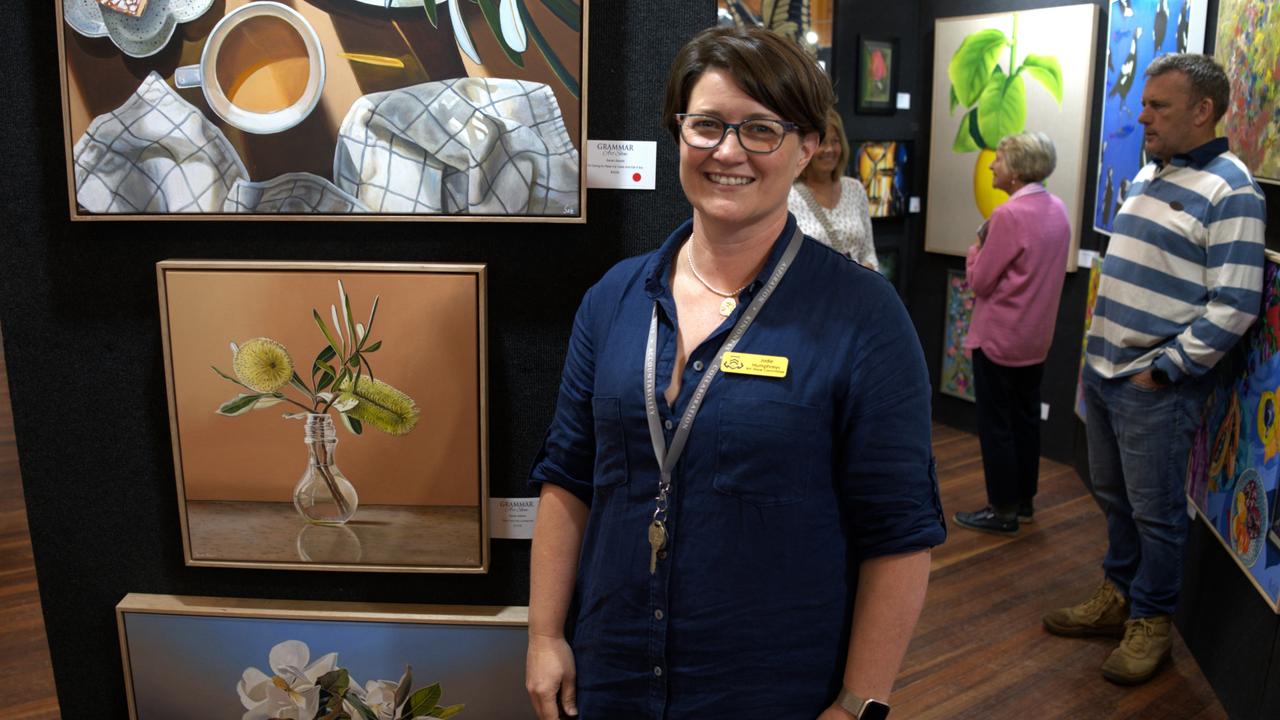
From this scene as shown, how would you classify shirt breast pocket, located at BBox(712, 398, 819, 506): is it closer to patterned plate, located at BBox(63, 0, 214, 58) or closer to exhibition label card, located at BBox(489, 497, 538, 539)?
exhibition label card, located at BBox(489, 497, 538, 539)

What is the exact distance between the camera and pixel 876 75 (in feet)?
20.3

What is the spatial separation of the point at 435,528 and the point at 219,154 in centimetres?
82

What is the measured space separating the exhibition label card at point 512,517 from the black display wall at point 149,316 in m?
0.02

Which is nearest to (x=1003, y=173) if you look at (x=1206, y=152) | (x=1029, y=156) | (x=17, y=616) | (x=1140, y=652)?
(x=1029, y=156)

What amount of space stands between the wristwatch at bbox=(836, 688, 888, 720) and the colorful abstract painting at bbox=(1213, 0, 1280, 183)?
2406mm

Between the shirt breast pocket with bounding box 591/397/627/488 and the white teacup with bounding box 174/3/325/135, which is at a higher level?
the white teacup with bounding box 174/3/325/135

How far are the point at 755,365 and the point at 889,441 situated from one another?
0.66ft

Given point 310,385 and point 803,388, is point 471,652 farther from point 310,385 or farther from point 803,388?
point 803,388

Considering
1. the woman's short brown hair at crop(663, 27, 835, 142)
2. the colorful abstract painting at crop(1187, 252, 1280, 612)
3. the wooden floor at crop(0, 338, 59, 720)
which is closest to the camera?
the woman's short brown hair at crop(663, 27, 835, 142)

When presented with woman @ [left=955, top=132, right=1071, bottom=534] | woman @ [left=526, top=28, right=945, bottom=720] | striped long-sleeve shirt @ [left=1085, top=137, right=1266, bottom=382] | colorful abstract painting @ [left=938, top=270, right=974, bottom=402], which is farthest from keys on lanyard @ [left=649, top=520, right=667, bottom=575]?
colorful abstract painting @ [left=938, top=270, right=974, bottom=402]

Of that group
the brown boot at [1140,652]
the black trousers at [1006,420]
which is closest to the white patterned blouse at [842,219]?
the black trousers at [1006,420]

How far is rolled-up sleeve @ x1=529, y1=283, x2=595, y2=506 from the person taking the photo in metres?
1.58

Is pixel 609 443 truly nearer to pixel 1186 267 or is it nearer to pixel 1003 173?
pixel 1186 267

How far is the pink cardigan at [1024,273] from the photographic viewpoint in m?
4.38
